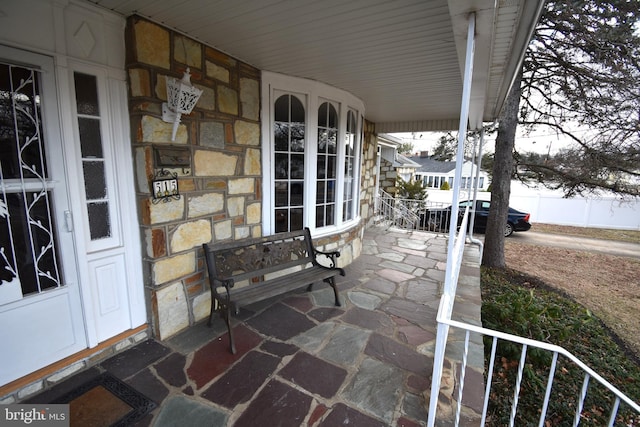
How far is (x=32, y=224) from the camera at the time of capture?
1692 millimetres

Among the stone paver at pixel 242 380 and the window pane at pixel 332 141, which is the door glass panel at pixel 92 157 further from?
the window pane at pixel 332 141

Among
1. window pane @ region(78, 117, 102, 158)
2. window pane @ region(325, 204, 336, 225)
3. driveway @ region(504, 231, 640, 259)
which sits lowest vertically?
driveway @ region(504, 231, 640, 259)

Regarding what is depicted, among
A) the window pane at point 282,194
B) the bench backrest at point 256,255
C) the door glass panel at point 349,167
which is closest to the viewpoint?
the bench backrest at point 256,255

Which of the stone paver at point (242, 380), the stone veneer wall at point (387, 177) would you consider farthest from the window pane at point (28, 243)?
the stone veneer wall at point (387, 177)

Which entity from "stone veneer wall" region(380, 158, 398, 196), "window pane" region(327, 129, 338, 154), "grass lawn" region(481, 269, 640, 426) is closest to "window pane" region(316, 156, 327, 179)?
"window pane" region(327, 129, 338, 154)

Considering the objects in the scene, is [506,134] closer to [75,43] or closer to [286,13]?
[286,13]

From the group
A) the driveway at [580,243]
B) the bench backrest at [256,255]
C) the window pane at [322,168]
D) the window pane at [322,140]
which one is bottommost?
the driveway at [580,243]

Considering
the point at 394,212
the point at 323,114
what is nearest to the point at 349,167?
the point at 323,114

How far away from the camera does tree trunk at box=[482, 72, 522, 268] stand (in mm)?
5359

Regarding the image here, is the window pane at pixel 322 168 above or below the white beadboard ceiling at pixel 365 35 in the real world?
below

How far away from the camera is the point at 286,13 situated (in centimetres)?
177

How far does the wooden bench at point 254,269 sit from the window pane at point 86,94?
1163 mm

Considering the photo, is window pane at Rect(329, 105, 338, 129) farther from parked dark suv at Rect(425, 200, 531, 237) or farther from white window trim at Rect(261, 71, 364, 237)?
parked dark suv at Rect(425, 200, 531, 237)

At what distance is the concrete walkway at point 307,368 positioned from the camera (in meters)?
1.63
